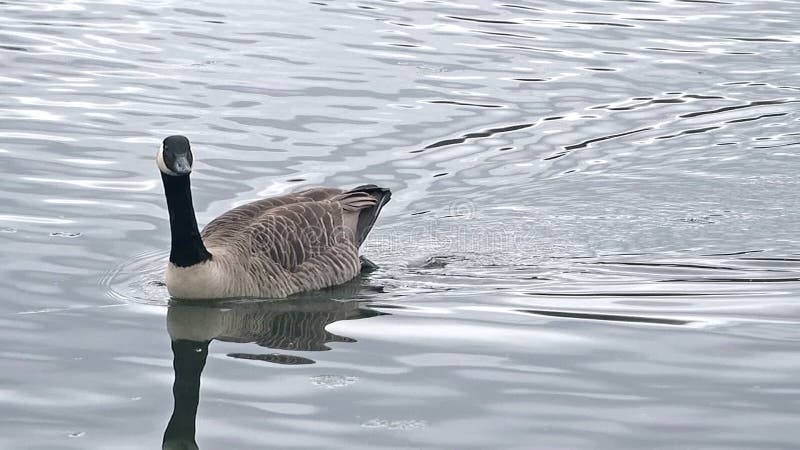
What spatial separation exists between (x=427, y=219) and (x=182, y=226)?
10.9 ft

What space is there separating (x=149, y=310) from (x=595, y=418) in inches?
157

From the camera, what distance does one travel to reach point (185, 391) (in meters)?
8.76

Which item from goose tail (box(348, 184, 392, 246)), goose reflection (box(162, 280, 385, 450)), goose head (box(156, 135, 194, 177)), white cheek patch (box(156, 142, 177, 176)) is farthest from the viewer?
goose tail (box(348, 184, 392, 246))

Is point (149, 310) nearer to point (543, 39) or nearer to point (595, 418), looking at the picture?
point (595, 418)

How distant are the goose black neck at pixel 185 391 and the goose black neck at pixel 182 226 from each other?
1.05m

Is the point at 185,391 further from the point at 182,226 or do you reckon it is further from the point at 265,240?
the point at 265,240

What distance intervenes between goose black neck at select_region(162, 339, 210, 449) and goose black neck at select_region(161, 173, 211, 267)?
3.45ft

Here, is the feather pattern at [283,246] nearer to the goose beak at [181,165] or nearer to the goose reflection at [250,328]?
the goose reflection at [250,328]

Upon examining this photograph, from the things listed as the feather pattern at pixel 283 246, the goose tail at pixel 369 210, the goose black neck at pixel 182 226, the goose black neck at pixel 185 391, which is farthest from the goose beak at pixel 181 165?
the goose tail at pixel 369 210

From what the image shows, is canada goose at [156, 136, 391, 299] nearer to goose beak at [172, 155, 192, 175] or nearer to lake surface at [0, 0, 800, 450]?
goose beak at [172, 155, 192, 175]

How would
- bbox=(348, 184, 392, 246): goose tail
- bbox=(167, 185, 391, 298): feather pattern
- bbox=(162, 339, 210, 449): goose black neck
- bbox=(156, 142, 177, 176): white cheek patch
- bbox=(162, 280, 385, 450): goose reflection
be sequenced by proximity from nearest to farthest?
bbox=(162, 339, 210, 449): goose black neck < bbox=(162, 280, 385, 450): goose reflection < bbox=(156, 142, 177, 176): white cheek patch < bbox=(167, 185, 391, 298): feather pattern < bbox=(348, 184, 392, 246): goose tail

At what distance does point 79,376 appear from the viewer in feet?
29.5

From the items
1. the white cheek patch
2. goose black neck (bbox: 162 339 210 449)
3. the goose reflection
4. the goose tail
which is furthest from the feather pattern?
goose black neck (bbox: 162 339 210 449)

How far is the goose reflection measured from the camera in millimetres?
9008
